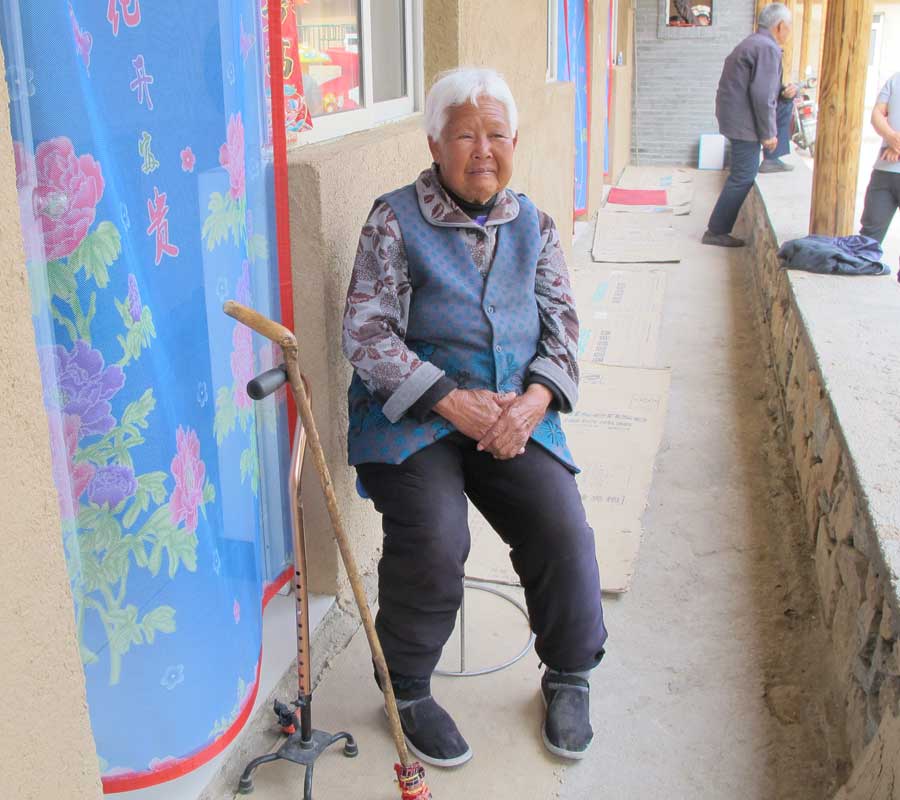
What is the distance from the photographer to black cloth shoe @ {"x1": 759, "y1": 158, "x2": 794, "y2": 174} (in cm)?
799

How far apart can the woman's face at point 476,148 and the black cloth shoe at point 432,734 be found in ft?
3.39

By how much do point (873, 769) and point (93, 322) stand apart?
134cm

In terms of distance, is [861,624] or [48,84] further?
[861,624]

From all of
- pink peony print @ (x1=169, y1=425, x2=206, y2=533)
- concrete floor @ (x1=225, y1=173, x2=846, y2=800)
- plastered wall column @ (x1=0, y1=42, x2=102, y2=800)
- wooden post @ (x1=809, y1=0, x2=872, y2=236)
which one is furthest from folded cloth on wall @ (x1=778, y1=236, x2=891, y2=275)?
plastered wall column @ (x1=0, y1=42, x2=102, y2=800)

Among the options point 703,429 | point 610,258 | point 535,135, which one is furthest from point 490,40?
point 610,258

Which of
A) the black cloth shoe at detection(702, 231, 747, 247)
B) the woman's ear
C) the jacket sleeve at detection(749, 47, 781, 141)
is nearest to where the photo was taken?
the woman's ear

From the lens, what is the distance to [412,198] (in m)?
2.03

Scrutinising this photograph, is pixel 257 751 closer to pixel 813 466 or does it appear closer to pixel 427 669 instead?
pixel 427 669

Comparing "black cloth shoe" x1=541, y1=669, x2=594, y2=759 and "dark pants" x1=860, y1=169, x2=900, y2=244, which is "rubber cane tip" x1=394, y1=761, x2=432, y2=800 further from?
"dark pants" x1=860, y1=169, x2=900, y2=244

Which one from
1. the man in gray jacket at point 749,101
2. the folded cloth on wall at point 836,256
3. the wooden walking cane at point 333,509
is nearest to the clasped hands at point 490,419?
the wooden walking cane at point 333,509

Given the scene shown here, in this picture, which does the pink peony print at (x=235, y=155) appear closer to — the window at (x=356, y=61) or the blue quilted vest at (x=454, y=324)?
the blue quilted vest at (x=454, y=324)

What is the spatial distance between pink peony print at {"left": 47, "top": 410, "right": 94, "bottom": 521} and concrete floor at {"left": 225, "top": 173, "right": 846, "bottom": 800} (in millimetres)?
765

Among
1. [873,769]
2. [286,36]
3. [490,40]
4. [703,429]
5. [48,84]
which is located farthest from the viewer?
[703,429]

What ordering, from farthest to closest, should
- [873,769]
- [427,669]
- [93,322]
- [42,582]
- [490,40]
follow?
Result: [490,40]
[427,669]
[873,769]
[93,322]
[42,582]
